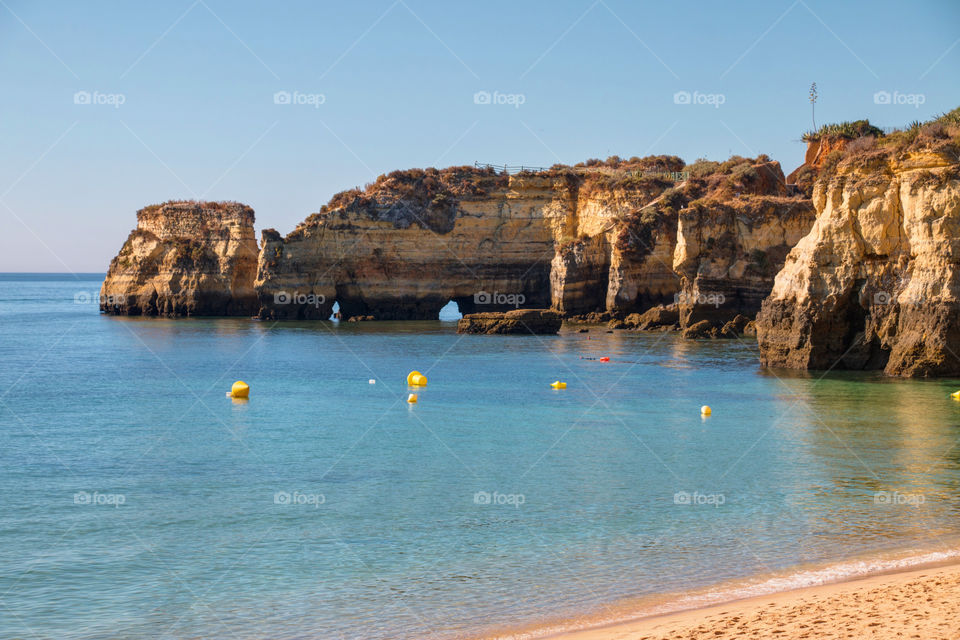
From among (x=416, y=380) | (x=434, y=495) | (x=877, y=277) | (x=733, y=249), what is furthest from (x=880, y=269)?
(x=733, y=249)

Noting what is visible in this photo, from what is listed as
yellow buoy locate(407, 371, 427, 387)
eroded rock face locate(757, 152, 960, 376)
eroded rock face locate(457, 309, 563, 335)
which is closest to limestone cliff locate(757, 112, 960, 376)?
eroded rock face locate(757, 152, 960, 376)

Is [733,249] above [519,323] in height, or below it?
above

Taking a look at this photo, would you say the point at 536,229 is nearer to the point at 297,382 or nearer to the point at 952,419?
the point at 297,382

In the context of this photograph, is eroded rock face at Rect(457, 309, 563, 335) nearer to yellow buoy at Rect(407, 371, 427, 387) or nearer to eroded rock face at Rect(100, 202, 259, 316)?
yellow buoy at Rect(407, 371, 427, 387)

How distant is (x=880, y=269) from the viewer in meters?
34.3

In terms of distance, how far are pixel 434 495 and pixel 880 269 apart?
23528mm

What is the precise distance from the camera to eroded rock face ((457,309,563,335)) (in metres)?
58.5

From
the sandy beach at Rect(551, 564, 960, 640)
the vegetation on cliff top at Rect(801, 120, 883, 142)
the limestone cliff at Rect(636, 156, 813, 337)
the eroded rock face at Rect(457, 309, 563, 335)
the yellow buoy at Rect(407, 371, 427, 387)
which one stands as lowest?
the sandy beach at Rect(551, 564, 960, 640)

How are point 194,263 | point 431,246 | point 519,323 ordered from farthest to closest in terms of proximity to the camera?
point 194,263
point 431,246
point 519,323

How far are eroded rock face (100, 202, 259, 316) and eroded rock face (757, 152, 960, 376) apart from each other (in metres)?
59.6

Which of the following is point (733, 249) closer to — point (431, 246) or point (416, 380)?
point (431, 246)

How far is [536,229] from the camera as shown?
78000mm

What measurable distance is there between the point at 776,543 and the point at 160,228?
84750mm

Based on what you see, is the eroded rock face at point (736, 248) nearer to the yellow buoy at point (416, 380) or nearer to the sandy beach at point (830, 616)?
the yellow buoy at point (416, 380)
